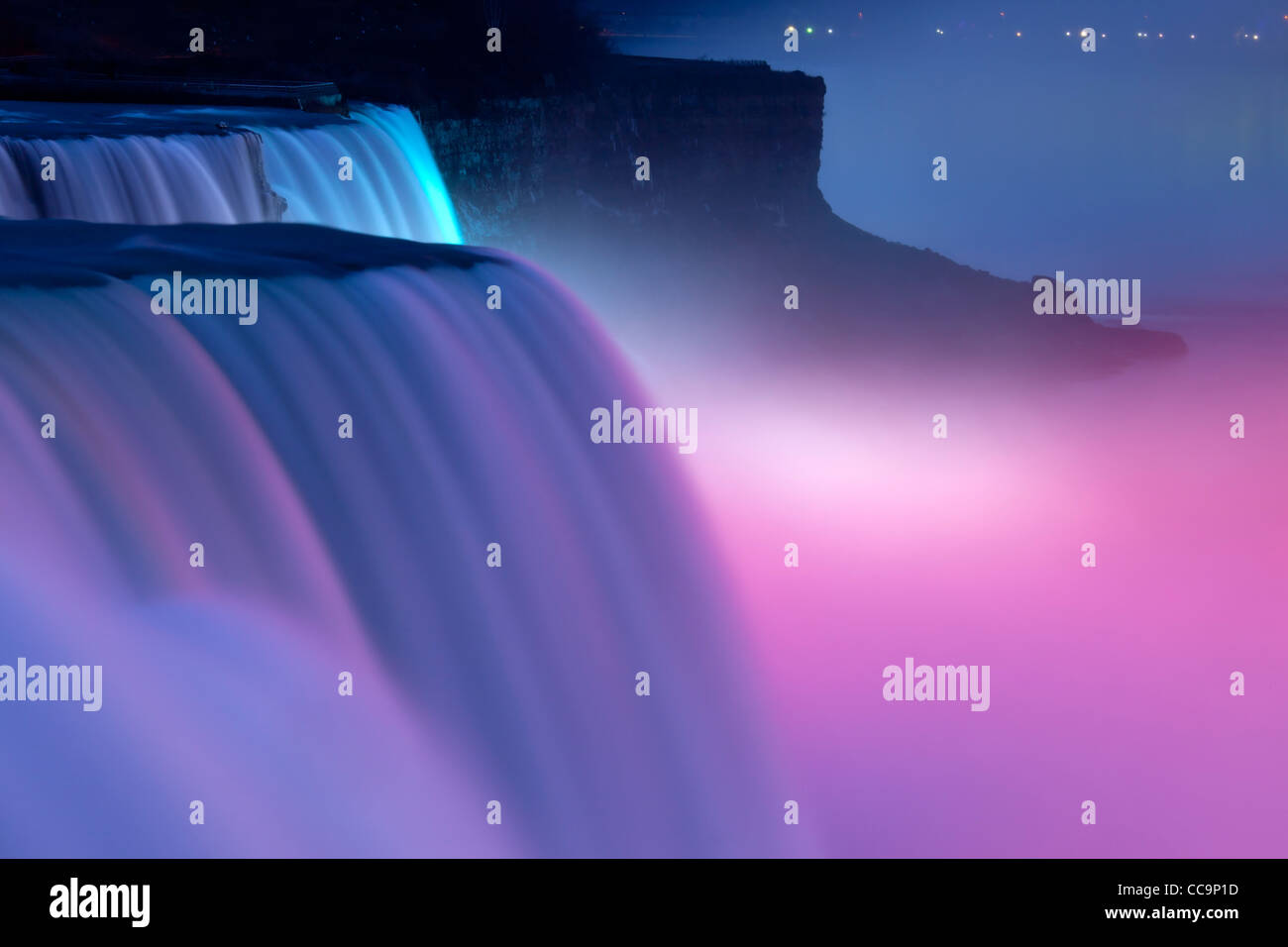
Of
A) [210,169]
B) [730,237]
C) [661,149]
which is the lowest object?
[210,169]

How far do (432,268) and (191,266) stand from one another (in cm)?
136

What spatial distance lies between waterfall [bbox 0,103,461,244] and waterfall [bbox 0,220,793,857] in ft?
4.97

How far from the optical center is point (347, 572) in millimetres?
5312

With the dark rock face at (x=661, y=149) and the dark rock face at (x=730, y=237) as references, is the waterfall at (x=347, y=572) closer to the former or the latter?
the dark rock face at (x=661, y=149)

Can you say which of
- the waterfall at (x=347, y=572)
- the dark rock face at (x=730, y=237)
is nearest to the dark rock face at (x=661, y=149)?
the dark rock face at (x=730, y=237)

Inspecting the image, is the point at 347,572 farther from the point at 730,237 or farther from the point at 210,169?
the point at 730,237

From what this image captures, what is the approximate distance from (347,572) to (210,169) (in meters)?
5.87

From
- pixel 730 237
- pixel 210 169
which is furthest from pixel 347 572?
pixel 730 237

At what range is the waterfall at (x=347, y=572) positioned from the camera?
401 centimetres

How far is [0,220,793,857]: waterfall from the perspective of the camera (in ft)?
13.2

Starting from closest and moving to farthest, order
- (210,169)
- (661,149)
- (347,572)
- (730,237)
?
(347,572), (210,169), (661,149), (730,237)

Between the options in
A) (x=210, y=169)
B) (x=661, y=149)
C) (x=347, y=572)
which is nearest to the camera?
(x=347, y=572)

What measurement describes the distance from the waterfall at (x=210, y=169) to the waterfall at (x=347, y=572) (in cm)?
151

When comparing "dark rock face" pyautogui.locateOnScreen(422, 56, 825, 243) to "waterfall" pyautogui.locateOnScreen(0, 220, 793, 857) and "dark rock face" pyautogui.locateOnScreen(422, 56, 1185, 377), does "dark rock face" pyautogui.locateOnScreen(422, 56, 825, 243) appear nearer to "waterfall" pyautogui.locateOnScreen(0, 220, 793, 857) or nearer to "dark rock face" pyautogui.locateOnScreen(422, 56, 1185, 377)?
"dark rock face" pyautogui.locateOnScreen(422, 56, 1185, 377)
